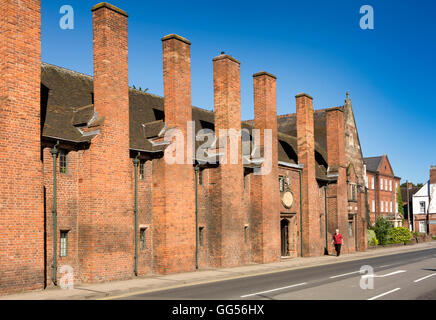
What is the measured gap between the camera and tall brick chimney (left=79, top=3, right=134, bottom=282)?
18109 mm

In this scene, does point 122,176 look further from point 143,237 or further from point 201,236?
point 201,236

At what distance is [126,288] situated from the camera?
15.9 metres

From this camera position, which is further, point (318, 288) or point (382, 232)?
point (382, 232)

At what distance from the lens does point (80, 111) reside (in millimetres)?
19578

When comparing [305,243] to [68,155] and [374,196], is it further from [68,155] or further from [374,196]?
[374,196]

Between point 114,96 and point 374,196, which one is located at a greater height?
point 114,96

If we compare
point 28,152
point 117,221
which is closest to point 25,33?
point 28,152

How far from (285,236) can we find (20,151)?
66.6ft

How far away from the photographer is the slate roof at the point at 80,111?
720 inches

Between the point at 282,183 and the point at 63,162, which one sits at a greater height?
the point at 63,162

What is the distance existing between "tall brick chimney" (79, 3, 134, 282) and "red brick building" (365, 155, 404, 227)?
60.1m

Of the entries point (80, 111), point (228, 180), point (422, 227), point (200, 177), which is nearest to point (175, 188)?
point (200, 177)

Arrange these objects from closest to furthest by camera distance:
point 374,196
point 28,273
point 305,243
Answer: point 28,273, point 305,243, point 374,196

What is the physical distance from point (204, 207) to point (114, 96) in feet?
26.4
